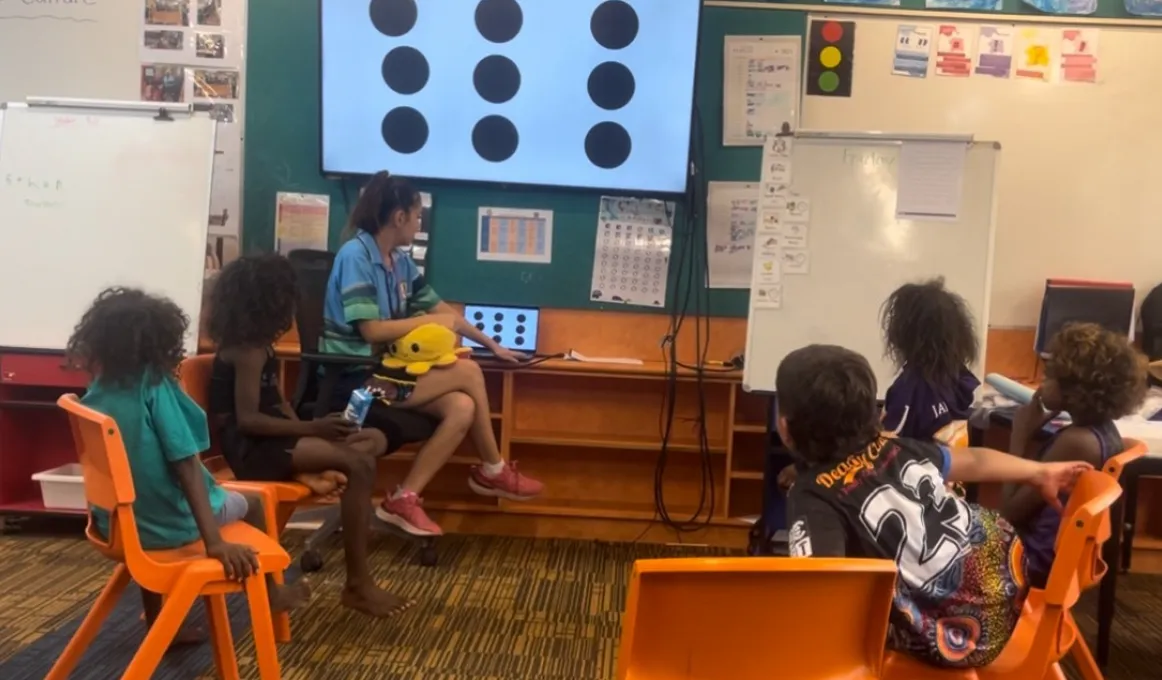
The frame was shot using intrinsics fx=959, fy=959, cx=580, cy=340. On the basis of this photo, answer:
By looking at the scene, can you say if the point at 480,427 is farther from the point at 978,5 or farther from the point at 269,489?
the point at 978,5

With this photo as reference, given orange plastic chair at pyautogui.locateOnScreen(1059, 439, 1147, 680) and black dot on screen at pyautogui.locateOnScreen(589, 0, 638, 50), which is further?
black dot on screen at pyautogui.locateOnScreen(589, 0, 638, 50)

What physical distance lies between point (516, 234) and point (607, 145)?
0.48 m

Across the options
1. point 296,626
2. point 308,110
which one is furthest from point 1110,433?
point 308,110

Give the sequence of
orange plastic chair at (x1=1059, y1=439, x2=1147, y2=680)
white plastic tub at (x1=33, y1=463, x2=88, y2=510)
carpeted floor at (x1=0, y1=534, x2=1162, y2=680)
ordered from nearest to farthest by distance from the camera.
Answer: orange plastic chair at (x1=1059, y1=439, x2=1147, y2=680)
carpeted floor at (x1=0, y1=534, x2=1162, y2=680)
white plastic tub at (x1=33, y1=463, x2=88, y2=510)

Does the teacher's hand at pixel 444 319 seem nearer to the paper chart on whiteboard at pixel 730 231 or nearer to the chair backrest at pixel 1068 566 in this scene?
the paper chart on whiteboard at pixel 730 231

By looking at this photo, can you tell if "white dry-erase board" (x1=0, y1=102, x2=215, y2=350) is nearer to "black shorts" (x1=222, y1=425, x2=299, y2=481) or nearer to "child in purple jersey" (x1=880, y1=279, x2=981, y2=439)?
"black shorts" (x1=222, y1=425, x2=299, y2=481)

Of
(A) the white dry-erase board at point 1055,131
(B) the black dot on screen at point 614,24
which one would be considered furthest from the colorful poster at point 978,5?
(B) the black dot on screen at point 614,24

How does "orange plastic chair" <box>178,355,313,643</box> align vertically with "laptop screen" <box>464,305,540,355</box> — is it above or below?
below

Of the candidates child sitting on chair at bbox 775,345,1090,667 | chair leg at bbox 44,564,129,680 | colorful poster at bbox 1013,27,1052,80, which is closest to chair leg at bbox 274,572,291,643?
chair leg at bbox 44,564,129,680

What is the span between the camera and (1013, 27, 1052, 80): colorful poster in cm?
352

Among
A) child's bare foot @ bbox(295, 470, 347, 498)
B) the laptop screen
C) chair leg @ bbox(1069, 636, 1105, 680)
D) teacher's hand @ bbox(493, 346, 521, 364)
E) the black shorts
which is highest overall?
the laptop screen

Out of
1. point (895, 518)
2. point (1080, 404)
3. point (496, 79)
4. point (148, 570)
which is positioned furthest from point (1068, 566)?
point (496, 79)

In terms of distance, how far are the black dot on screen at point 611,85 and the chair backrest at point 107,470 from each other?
88.2 inches

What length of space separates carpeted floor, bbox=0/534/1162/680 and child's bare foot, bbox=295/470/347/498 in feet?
1.28
